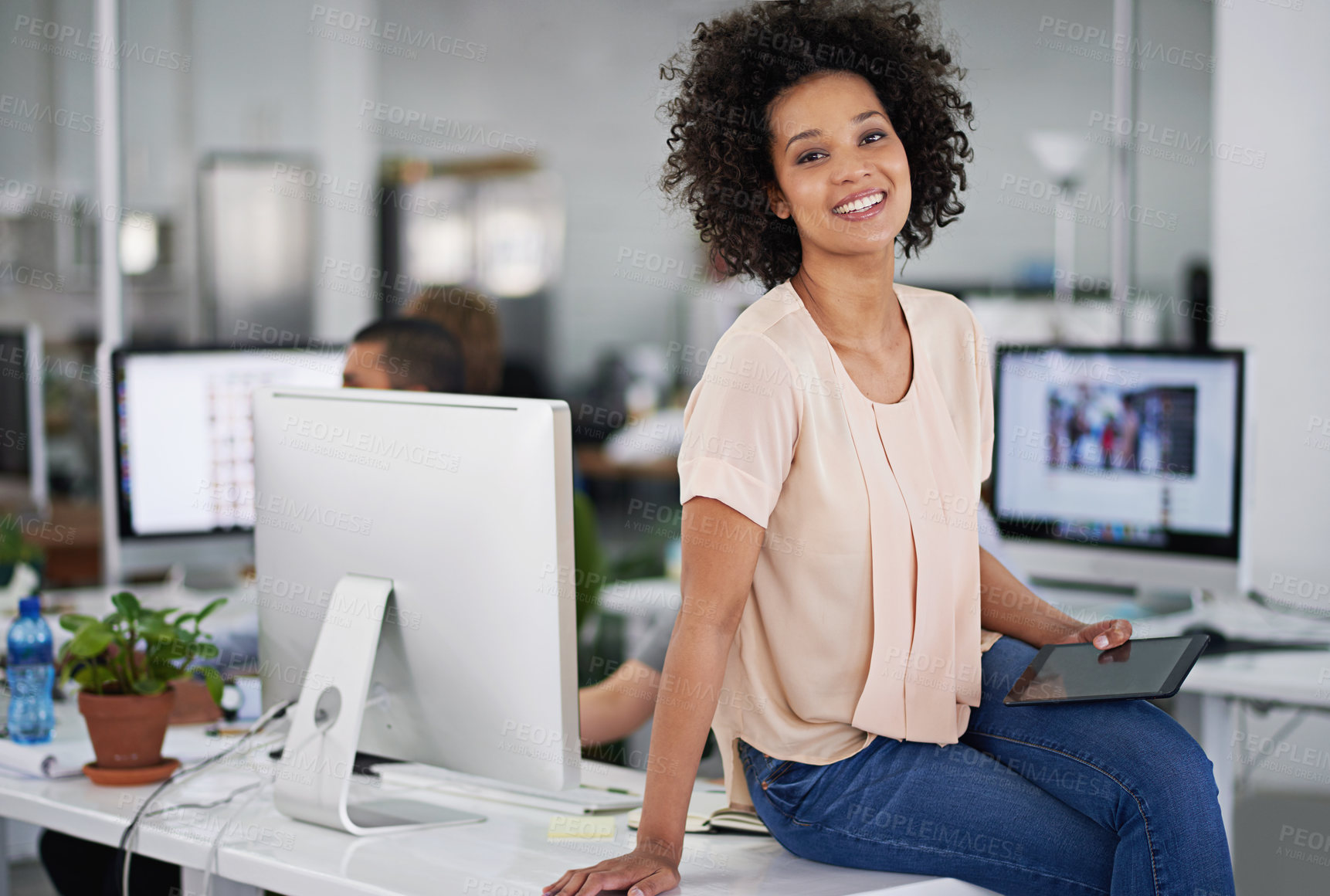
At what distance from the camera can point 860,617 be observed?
1.36 meters

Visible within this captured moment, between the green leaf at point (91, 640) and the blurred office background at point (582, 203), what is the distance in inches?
70.2

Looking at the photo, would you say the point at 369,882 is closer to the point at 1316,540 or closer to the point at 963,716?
the point at 963,716

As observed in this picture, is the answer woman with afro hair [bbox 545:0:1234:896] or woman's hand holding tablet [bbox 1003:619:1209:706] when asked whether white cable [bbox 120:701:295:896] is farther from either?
woman's hand holding tablet [bbox 1003:619:1209:706]

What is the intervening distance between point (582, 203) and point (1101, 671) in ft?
24.0

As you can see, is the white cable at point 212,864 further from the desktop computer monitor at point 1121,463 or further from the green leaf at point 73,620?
the desktop computer monitor at point 1121,463

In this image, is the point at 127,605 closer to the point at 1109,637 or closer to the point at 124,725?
the point at 124,725

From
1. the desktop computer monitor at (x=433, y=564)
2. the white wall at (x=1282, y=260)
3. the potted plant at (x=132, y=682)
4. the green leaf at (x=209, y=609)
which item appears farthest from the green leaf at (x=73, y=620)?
the white wall at (x=1282, y=260)

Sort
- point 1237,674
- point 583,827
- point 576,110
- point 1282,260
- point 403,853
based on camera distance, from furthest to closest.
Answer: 1. point 576,110
2. point 1282,260
3. point 1237,674
4. point 583,827
5. point 403,853

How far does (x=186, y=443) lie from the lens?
265 centimetres

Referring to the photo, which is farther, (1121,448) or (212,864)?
(1121,448)

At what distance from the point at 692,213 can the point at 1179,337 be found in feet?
17.1

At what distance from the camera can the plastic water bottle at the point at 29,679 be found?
188cm

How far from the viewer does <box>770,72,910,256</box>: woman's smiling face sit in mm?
1396

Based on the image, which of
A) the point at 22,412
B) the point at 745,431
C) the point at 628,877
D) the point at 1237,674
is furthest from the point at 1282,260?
the point at 22,412
